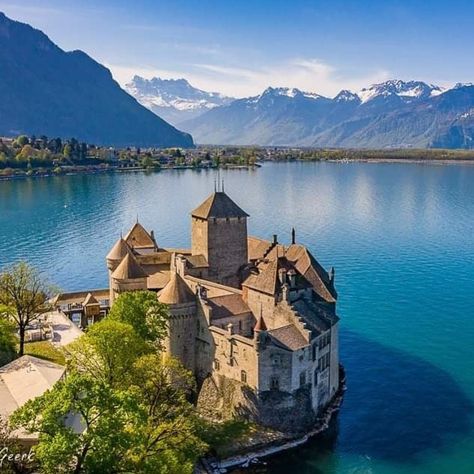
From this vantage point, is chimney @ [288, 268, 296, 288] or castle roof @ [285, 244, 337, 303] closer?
chimney @ [288, 268, 296, 288]

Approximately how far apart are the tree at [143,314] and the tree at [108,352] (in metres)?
4.36

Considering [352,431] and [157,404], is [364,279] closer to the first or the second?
[352,431]

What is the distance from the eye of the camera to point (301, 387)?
167ft

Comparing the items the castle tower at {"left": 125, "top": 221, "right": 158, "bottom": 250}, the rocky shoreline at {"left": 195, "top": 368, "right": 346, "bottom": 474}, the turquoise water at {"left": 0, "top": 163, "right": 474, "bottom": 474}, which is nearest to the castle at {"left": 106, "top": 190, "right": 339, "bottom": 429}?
the rocky shoreline at {"left": 195, "top": 368, "right": 346, "bottom": 474}

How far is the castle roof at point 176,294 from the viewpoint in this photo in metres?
55.6

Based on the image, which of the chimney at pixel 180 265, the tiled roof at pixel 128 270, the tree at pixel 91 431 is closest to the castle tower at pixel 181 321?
the chimney at pixel 180 265

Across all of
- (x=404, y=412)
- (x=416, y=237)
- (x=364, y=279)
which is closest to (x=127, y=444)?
(x=404, y=412)

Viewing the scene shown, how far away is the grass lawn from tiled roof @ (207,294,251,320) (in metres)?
15.5

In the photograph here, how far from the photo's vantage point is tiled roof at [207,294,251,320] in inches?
2213

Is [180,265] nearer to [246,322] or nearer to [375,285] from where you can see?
[246,322]

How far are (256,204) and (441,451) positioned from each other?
14274 centimetres

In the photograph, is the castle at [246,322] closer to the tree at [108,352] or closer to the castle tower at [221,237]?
the castle tower at [221,237]

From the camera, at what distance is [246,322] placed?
57.9 m

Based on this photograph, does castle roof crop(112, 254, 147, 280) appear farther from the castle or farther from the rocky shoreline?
the rocky shoreline
